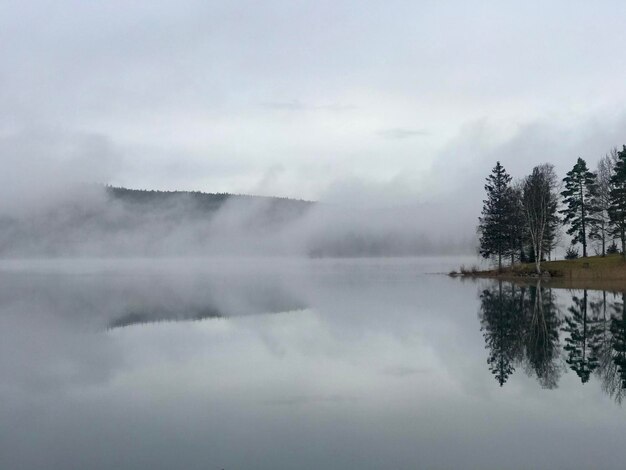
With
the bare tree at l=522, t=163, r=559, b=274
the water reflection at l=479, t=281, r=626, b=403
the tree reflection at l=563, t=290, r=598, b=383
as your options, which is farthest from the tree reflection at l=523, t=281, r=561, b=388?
the bare tree at l=522, t=163, r=559, b=274

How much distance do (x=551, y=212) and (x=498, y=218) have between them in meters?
4.75

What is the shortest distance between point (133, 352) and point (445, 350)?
930cm

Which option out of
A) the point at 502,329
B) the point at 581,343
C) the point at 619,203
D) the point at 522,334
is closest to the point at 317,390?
the point at 581,343

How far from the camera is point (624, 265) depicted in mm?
47500

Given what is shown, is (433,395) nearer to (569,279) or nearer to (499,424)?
(499,424)

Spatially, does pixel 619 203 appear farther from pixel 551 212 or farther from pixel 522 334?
pixel 522 334

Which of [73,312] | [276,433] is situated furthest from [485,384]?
[73,312]

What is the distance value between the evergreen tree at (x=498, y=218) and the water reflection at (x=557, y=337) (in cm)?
2540

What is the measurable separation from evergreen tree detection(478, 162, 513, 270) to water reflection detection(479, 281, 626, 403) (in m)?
25.4

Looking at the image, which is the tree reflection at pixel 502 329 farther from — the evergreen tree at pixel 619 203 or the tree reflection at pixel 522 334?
the evergreen tree at pixel 619 203

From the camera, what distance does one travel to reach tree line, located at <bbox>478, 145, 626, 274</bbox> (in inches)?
2146

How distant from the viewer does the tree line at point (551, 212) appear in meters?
54.5

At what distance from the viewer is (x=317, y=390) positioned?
14484 millimetres

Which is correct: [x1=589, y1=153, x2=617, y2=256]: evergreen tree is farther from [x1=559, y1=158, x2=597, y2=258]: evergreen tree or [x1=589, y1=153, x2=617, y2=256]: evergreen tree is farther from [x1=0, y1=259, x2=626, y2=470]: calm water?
[x1=0, y1=259, x2=626, y2=470]: calm water
